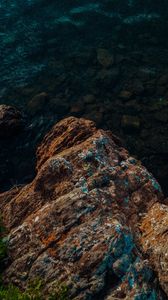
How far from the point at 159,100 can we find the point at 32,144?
9.39m

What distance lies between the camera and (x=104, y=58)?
97.3ft

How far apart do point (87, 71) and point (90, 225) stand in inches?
746

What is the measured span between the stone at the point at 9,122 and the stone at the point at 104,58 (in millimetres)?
9242

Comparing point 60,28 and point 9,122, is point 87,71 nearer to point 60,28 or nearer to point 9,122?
point 9,122

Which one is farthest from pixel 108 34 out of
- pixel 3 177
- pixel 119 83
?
pixel 3 177

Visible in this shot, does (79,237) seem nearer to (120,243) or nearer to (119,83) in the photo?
(120,243)

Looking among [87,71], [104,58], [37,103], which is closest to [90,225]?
[37,103]

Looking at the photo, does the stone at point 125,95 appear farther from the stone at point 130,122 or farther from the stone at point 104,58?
the stone at point 104,58

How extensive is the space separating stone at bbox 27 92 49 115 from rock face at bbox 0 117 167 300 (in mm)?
8971

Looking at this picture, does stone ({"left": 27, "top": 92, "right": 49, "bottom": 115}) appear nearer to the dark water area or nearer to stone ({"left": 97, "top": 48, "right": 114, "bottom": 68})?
the dark water area

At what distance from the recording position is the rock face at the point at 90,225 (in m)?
11.1

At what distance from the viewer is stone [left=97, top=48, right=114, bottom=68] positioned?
29.0 m

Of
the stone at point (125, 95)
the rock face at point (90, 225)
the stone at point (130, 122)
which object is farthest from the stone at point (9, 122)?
the stone at point (125, 95)

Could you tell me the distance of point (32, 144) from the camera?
2303cm
